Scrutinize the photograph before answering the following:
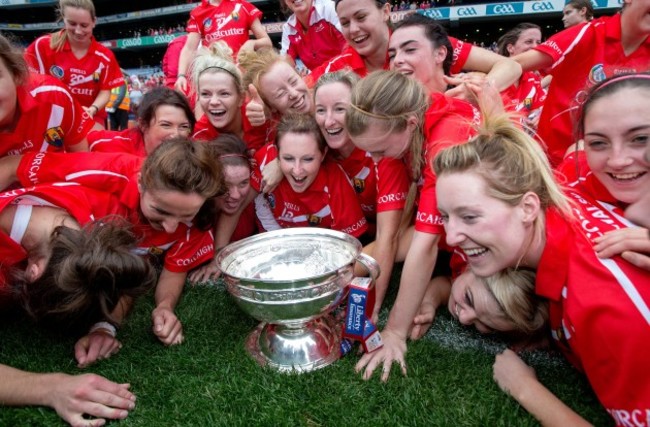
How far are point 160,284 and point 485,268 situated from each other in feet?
5.93

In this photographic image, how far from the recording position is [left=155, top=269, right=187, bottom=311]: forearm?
250 cm

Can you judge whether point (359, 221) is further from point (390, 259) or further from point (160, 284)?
point (160, 284)

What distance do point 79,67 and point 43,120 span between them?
7.20ft

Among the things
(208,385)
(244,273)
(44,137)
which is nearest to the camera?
(208,385)

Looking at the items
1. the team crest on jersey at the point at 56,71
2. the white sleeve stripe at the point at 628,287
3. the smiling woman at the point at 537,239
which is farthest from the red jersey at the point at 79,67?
the white sleeve stripe at the point at 628,287

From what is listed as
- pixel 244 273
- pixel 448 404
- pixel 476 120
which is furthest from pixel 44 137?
pixel 448 404

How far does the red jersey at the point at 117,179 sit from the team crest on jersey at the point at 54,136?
0.33 metres

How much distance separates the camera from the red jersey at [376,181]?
247 centimetres

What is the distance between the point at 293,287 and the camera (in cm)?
170

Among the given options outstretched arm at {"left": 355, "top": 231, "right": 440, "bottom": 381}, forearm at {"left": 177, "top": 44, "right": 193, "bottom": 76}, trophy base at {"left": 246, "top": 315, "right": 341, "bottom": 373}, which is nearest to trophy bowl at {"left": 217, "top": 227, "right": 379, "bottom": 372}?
trophy base at {"left": 246, "top": 315, "right": 341, "bottom": 373}

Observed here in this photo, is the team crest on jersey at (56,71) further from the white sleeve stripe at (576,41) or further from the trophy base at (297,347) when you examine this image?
the white sleeve stripe at (576,41)

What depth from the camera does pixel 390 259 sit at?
2.46m

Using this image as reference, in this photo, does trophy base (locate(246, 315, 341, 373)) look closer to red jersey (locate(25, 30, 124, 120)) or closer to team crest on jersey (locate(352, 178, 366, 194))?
team crest on jersey (locate(352, 178, 366, 194))

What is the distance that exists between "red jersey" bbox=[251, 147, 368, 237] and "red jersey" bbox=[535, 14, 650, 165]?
1395mm
